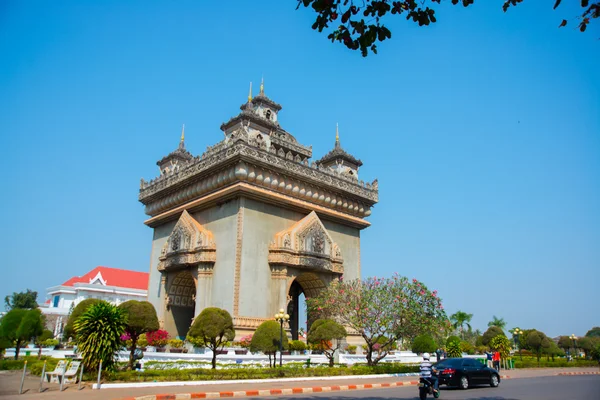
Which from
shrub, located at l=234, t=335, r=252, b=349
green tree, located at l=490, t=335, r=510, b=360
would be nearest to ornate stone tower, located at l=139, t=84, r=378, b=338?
shrub, located at l=234, t=335, r=252, b=349

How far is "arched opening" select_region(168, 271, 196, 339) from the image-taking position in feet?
92.1

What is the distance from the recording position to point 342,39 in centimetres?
707

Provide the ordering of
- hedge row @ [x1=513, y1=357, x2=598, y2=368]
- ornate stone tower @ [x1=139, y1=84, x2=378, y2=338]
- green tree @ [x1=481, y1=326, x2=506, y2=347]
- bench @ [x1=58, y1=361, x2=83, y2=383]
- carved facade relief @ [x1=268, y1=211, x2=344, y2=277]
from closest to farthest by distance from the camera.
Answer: bench @ [x1=58, y1=361, x2=83, y2=383] → ornate stone tower @ [x1=139, y1=84, x2=378, y2=338] → carved facade relief @ [x1=268, y1=211, x2=344, y2=277] → hedge row @ [x1=513, y1=357, x2=598, y2=368] → green tree @ [x1=481, y1=326, x2=506, y2=347]

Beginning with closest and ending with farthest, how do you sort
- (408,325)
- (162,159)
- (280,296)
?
(408,325)
(280,296)
(162,159)

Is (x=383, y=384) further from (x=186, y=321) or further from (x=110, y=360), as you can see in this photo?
(x=186, y=321)

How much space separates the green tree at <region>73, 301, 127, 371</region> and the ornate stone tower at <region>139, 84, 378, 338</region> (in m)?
8.11

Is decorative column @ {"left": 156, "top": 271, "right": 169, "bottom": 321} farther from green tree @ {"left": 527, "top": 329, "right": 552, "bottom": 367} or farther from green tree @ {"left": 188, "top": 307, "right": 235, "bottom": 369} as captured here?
green tree @ {"left": 527, "top": 329, "right": 552, "bottom": 367}

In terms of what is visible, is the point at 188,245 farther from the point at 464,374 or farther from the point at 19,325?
the point at 464,374

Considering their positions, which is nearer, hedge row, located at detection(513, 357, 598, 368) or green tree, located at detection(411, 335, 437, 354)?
green tree, located at detection(411, 335, 437, 354)

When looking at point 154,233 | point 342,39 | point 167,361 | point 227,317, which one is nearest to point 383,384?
point 227,317

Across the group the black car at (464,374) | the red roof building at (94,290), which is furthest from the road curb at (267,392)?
the red roof building at (94,290)

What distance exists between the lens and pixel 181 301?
1128 inches

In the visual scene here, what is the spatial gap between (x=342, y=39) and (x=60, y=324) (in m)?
58.4

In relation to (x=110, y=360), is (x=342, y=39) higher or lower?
higher
